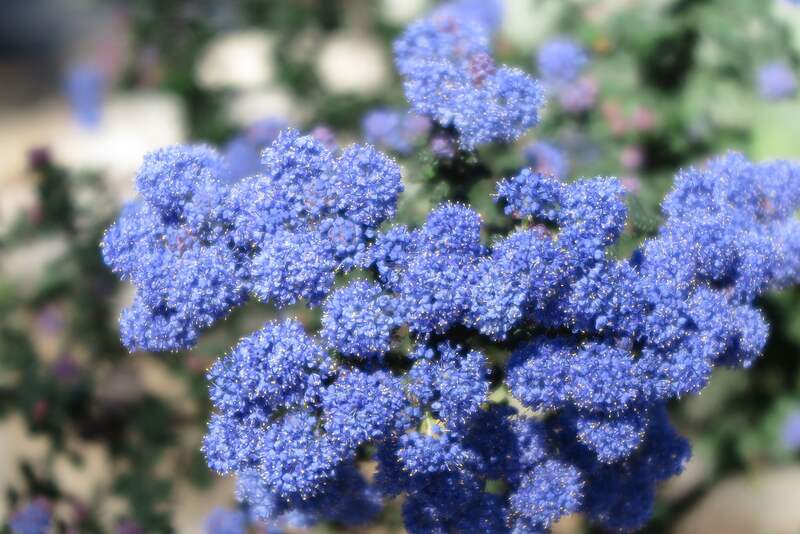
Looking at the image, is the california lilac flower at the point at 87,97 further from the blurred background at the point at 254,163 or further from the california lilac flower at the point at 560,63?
the california lilac flower at the point at 560,63

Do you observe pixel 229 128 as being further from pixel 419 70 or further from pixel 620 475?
pixel 620 475

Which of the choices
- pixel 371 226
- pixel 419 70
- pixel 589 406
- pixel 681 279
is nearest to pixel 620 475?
pixel 589 406

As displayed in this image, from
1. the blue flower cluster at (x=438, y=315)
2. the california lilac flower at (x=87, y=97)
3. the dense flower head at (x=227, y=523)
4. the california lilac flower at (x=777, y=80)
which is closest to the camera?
the blue flower cluster at (x=438, y=315)

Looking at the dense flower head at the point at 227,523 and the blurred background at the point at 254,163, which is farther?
the blurred background at the point at 254,163

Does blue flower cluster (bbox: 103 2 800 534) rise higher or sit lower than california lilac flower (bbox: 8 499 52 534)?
lower

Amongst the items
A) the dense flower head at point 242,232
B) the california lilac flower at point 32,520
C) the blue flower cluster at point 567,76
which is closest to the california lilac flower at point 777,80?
the blue flower cluster at point 567,76

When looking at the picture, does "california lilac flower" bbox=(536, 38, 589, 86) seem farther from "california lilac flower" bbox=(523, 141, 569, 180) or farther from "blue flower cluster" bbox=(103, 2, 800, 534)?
"blue flower cluster" bbox=(103, 2, 800, 534)

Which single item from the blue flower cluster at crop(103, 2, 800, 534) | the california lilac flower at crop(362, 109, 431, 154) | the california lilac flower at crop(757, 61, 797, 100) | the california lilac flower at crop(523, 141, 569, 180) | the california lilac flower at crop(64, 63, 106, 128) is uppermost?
the california lilac flower at crop(64, 63, 106, 128)

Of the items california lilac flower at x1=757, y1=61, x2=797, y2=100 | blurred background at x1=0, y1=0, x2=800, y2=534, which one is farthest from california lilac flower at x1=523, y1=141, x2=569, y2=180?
california lilac flower at x1=757, y1=61, x2=797, y2=100

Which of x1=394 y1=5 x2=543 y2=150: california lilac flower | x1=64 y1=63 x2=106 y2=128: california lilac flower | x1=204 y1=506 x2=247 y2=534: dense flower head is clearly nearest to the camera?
x1=394 y1=5 x2=543 y2=150: california lilac flower
